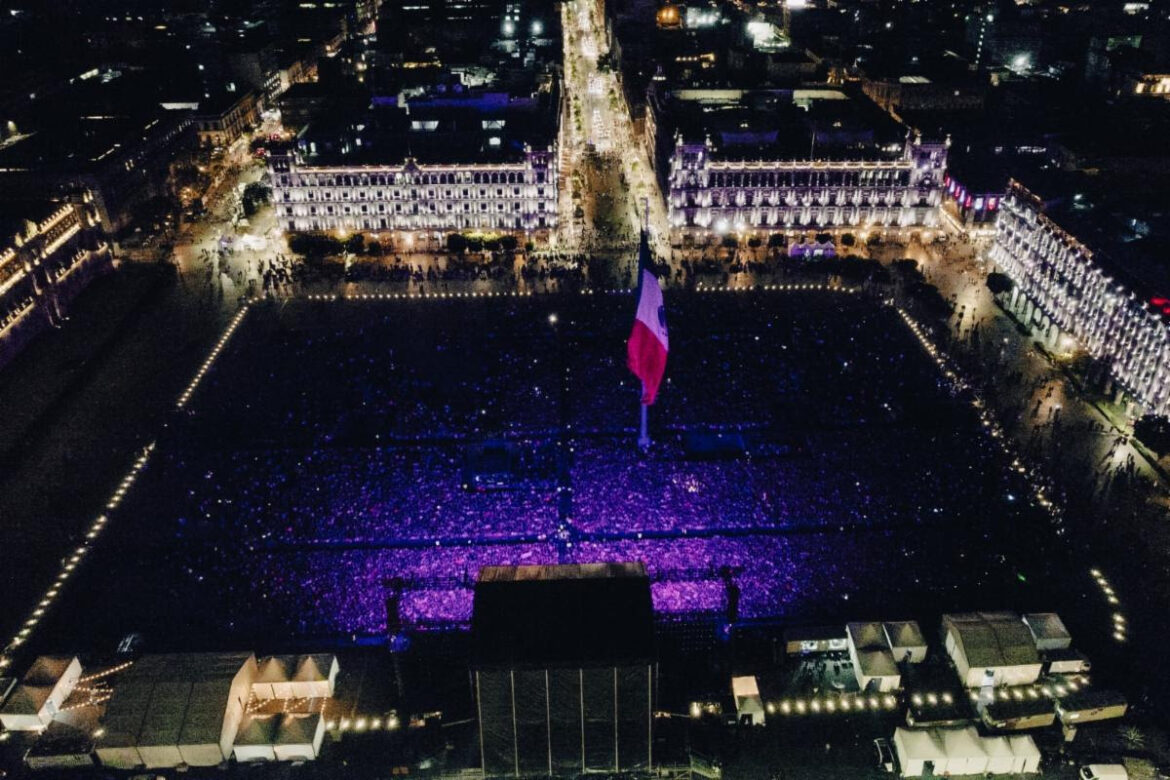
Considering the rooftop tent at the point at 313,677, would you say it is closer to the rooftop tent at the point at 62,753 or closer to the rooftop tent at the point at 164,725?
the rooftop tent at the point at 164,725

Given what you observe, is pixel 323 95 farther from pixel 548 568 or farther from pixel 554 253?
pixel 548 568

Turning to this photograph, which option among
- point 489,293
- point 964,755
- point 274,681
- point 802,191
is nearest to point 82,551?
point 274,681

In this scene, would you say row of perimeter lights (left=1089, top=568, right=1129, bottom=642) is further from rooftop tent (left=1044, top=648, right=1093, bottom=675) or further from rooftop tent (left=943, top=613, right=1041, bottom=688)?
rooftop tent (left=943, top=613, right=1041, bottom=688)

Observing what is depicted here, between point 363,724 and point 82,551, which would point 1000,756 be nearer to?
point 363,724

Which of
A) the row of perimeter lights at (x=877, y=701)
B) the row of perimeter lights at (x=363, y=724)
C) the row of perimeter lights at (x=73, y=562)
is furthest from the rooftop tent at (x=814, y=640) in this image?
the row of perimeter lights at (x=73, y=562)

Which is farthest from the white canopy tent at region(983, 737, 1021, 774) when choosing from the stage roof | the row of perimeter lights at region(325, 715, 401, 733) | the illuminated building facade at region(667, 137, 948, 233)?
the illuminated building facade at region(667, 137, 948, 233)
